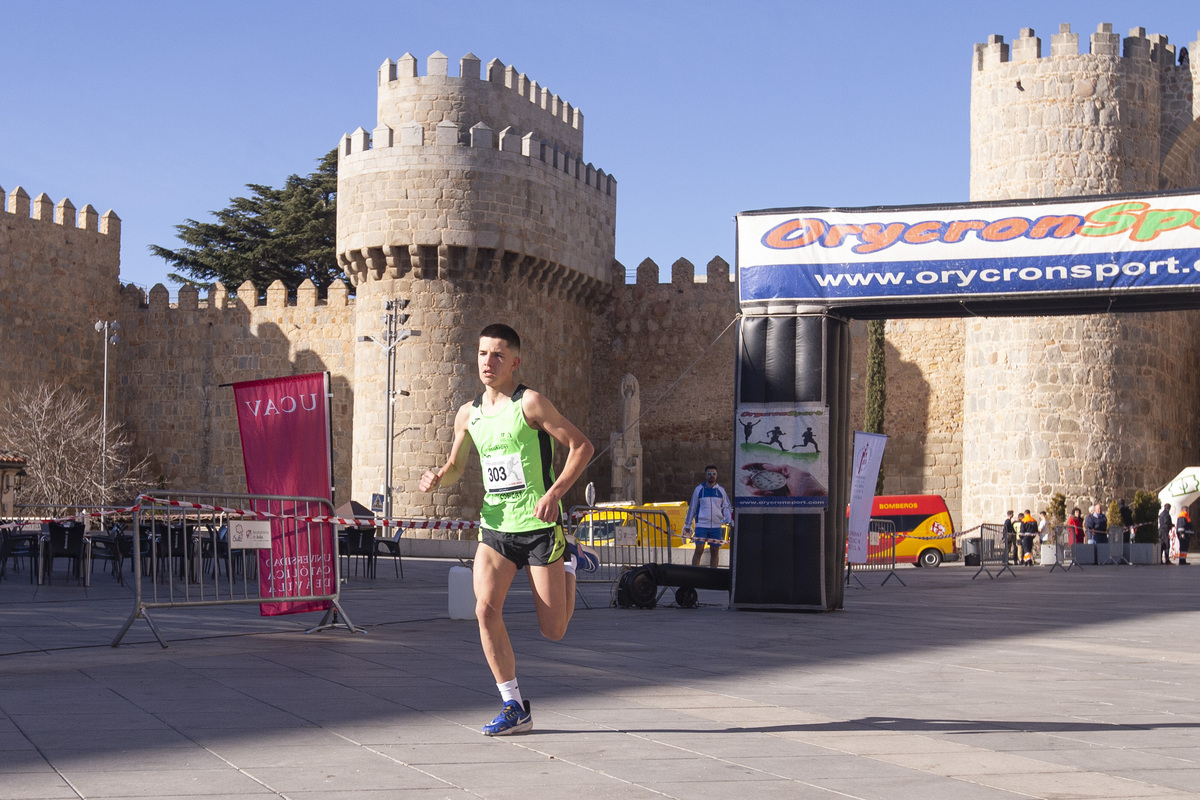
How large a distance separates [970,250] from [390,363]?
60.5ft

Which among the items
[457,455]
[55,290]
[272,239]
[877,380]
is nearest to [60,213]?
[55,290]

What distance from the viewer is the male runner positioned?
5.28 meters

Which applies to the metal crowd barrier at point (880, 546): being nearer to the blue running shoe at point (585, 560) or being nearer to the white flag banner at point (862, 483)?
the white flag banner at point (862, 483)

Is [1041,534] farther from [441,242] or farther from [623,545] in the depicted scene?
[623,545]

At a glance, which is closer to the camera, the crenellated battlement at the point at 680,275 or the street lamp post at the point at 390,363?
the street lamp post at the point at 390,363

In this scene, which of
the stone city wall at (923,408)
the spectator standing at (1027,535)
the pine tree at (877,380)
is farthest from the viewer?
the pine tree at (877,380)

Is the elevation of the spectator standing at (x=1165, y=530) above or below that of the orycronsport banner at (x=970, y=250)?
below

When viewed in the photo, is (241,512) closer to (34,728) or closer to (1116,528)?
(34,728)

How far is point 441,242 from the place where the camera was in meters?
29.5

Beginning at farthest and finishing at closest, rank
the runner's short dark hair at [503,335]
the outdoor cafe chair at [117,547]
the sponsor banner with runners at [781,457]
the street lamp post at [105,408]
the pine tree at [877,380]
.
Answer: the pine tree at [877,380]
the street lamp post at [105,408]
the outdoor cafe chair at [117,547]
the sponsor banner with runners at [781,457]
the runner's short dark hair at [503,335]

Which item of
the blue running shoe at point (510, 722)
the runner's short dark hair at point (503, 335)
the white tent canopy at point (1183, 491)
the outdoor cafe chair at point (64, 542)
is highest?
the runner's short dark hair at point (503, 335)

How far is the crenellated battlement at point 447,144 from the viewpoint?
96.3 feet

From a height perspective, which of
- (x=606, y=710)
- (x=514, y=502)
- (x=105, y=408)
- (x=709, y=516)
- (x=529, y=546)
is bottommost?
(x=606, y=710)

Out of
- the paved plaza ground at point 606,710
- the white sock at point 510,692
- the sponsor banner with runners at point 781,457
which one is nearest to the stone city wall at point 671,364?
the sponsor banner with runners at point 781,457
